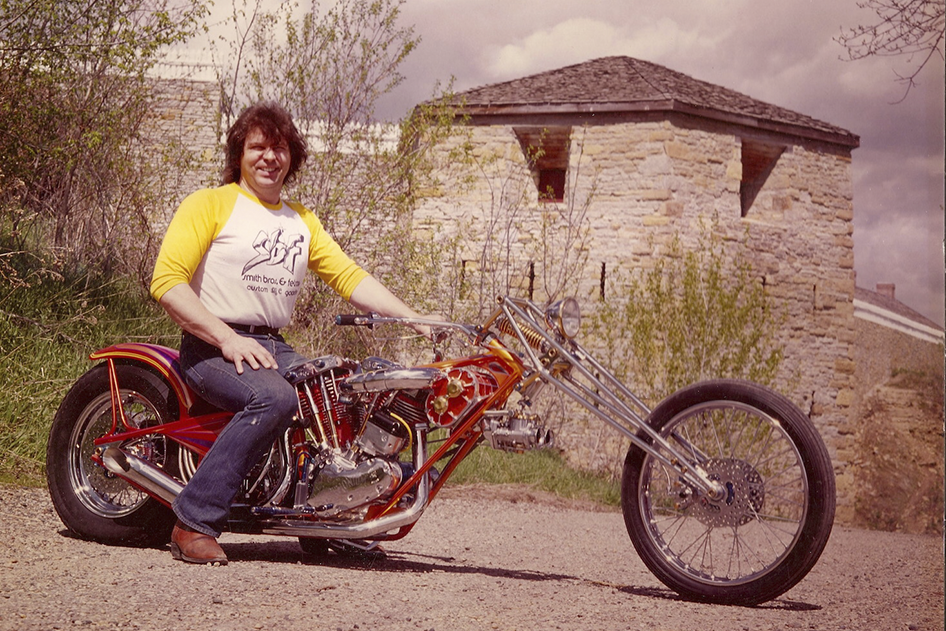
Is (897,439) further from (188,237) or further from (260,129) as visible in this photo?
(188,237)

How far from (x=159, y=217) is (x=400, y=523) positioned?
25.0 feet

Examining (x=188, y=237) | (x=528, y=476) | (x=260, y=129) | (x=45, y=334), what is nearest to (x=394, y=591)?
(x=188, y=237)

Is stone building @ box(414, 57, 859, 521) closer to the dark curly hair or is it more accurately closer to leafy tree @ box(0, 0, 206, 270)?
leafy tree @ box(0, 0, 206, 270)

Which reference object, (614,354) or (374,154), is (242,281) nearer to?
(374,154)

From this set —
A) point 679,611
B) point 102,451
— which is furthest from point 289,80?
point 679,611

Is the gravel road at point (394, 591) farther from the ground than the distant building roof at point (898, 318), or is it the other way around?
the distant building roof at point (898, 318)

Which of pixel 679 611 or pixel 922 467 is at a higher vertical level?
pixel 679 611

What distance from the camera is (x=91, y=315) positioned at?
7.82 meters

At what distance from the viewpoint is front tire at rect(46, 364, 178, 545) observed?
14.1 feet

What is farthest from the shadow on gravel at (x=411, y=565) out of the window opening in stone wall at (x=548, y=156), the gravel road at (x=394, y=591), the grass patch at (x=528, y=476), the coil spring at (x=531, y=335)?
the window opening in stone wall at (x=548, y=156)

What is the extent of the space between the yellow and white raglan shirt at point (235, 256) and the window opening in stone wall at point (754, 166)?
45.3ft

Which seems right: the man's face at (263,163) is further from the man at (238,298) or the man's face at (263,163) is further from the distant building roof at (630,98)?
the distant building roof at (630,98)

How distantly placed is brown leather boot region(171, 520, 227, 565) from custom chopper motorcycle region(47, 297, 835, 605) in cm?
20

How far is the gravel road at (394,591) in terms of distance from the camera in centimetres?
301
